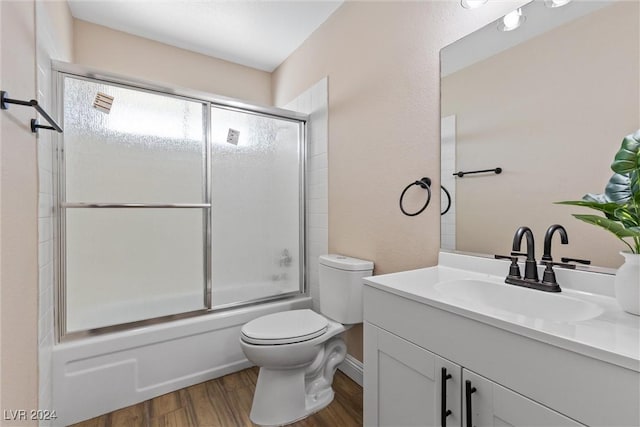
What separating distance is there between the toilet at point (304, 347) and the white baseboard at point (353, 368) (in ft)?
0.48

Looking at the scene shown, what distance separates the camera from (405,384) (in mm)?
1001

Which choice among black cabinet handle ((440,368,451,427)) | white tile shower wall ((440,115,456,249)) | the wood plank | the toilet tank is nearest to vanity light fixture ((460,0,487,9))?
white tile shower wall ((440,115,456,249))

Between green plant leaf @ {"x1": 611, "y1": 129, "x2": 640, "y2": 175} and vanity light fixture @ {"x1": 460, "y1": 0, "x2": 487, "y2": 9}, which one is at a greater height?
vanity light fixture @ {"x1": 460, "y1": 0, "x2": 487, "y2": 9}

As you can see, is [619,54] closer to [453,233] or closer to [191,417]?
[453,233]

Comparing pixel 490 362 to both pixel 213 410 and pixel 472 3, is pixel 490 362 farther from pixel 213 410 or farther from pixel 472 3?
pixel 213 410

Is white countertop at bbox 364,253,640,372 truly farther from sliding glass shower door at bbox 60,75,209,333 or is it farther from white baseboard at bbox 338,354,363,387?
sliding glass shower door at bbox 60,75,209,333

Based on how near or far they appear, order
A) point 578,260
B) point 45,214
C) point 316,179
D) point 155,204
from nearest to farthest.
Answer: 1. point 578,260
2. point 45,214
3. point 155,204
4. point 316,179

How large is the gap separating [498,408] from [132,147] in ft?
6.86

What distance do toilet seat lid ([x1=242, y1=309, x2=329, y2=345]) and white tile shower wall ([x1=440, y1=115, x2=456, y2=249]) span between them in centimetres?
80

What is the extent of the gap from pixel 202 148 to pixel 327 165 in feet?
2.86

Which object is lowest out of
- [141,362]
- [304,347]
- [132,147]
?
[141,362]

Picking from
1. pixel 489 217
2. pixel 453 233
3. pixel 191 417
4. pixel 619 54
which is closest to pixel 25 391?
pixel 191 417

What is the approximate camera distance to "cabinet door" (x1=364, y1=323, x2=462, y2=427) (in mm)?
862

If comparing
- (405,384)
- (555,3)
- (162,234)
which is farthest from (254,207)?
(555,3)
